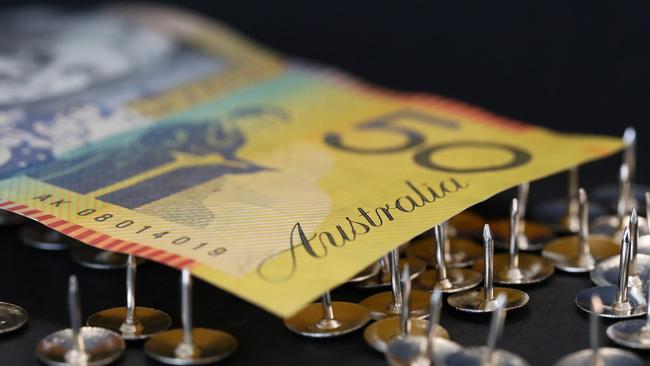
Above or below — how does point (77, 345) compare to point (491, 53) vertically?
below

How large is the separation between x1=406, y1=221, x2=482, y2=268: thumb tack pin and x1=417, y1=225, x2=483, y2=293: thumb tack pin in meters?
0.02

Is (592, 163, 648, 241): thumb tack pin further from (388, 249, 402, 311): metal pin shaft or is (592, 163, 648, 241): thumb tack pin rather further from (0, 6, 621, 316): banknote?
(388, 249, 402, 311): metal pin shaft

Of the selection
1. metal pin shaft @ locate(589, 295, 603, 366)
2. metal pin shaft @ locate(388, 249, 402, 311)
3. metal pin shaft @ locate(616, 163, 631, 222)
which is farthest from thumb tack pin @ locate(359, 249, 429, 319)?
metal pin shaft @ locate(616, 163, 631, 222)

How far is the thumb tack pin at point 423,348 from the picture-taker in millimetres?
596

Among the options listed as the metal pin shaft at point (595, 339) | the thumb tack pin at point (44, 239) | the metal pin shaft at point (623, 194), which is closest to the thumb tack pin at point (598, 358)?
the metal pin shaft at point (595, 339)

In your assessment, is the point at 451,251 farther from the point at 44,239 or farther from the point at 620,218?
the point at 44,239

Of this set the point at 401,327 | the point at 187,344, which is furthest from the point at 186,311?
the point at 401,327

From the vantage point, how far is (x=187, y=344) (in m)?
0.62

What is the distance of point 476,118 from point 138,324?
403 millimetres

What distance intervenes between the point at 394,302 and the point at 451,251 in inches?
4.1

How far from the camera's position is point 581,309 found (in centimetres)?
67

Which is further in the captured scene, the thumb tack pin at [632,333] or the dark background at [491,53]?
the dark background at [491,53]

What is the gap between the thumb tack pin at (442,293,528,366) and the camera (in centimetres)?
58

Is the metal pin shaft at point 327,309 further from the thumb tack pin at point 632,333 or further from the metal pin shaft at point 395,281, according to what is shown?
the thumb tack pin at point 632,333
